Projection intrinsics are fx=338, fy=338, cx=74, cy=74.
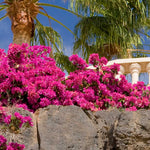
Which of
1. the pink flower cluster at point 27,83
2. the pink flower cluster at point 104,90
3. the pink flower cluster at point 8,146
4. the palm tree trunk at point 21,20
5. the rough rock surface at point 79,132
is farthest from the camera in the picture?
the palm tree trunk at point 21,20

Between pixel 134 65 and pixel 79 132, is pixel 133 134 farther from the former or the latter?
pixel 134 65

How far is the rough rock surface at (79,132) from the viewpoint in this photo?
3.23 m

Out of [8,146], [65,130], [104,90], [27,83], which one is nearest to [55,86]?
[27,83]

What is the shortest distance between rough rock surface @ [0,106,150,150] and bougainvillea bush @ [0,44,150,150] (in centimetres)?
65

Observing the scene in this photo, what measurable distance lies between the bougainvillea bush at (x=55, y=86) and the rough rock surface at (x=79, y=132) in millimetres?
653

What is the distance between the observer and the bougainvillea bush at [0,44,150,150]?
437 centimetres

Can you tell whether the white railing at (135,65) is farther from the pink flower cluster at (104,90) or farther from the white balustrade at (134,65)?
the pink flower cluster at (104,90)

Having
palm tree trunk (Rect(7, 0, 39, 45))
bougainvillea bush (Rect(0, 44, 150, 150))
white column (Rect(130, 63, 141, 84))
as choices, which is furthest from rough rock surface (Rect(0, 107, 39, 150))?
palm tree trunk (Rect(7, 0, 39, 45))

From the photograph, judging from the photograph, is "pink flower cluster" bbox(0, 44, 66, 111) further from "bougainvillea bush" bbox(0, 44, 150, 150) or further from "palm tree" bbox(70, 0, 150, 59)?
"palm tree" bbox(70, 0, 150, 59)

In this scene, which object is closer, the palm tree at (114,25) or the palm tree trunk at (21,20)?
the palm tree trunk at (21,20)

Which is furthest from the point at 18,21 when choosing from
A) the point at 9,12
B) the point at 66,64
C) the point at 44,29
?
the point at 66,64

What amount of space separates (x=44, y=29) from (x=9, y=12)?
6.27 feet

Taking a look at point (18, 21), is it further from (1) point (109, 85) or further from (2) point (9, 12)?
(1) point (109, 85)

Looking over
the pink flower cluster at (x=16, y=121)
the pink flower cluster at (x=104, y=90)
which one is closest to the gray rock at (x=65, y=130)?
the pink flower cluster at (x=16, y=121)
